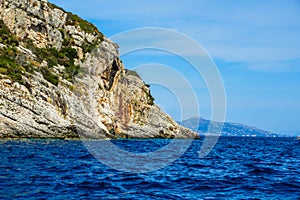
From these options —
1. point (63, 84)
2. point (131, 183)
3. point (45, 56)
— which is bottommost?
point (131, 183)

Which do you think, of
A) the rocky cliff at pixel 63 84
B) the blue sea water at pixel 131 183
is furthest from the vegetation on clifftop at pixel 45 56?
the blue sea water at pixel 131 183

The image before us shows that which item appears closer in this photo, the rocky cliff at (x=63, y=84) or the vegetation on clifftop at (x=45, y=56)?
the rocky cliff at (x=63, y=84)

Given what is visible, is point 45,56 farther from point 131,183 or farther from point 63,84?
point 131,183

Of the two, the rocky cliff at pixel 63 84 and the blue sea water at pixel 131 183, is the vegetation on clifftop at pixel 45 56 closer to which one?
the rocky cliff at pixel 63 84

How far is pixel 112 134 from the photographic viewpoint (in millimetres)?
75062

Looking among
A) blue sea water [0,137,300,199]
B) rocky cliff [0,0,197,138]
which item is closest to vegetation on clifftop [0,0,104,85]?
rocky cliff [0,0,197,138]

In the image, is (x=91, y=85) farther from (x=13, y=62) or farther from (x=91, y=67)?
(x=13, y=62)

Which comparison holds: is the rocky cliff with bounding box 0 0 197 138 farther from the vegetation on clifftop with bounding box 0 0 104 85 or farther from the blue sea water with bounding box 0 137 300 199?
the blue sea water with bounding box 0 137 300 199

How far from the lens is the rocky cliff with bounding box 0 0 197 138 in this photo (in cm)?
5172

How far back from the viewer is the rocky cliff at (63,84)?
51.7m

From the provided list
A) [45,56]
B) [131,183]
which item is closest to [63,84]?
[45,56]

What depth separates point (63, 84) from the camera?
2520 inches

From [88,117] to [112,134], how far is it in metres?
13.0

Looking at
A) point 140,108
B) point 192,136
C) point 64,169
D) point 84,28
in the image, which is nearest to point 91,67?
point 84,28
